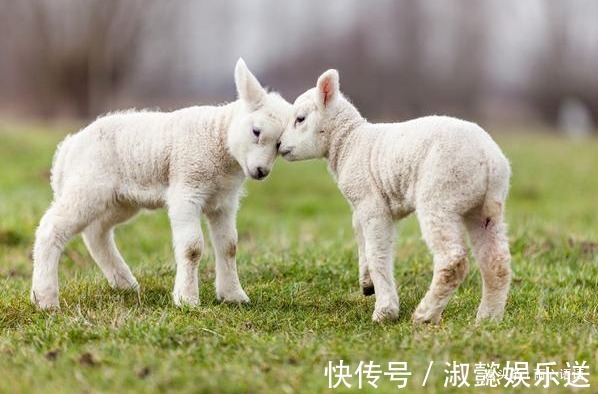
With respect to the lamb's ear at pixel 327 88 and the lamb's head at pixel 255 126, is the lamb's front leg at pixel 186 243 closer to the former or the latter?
the lamb's head at pixel 255 126

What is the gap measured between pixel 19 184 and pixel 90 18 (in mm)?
18623

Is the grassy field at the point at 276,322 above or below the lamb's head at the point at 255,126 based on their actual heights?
below

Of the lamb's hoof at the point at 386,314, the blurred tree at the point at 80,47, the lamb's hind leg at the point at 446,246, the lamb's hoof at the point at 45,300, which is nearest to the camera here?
the lamb's hind leg at the point at 446,246

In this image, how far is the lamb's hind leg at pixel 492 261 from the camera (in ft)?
18.7

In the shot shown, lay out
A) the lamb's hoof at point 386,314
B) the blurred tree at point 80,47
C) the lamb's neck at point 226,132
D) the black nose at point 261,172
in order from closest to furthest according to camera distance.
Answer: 1. the lamb's hoof at point 386,314
2. the black nose at point 261,172
3. the lamb's neck at point 226,132
4. the blurred tree at point 80,47

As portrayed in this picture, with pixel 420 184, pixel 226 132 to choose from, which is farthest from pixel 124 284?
pixel 420 184

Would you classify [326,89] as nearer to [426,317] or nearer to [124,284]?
[426,317]

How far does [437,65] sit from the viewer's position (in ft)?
137

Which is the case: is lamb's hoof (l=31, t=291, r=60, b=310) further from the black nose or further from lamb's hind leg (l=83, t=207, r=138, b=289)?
the black nose

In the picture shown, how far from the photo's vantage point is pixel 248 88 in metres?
6.35

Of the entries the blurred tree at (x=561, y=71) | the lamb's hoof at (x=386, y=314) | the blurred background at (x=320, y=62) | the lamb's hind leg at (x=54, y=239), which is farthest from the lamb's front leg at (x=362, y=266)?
the blurred tree at (x=561, y=71)

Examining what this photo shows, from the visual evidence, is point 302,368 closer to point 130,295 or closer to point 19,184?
point 130,295

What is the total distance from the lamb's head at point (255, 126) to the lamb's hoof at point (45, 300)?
1.63m

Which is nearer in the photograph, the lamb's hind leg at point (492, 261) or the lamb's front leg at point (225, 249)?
the lamb's hind leg at point (492, 261)
